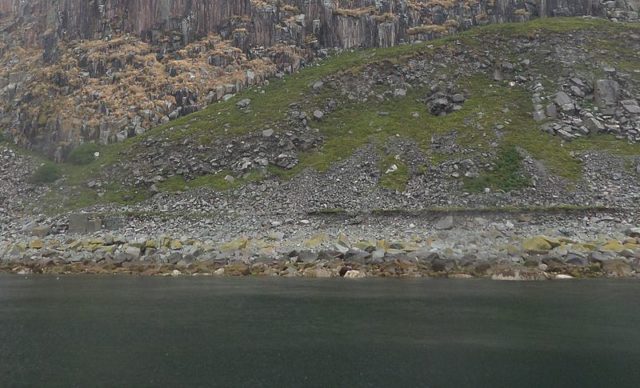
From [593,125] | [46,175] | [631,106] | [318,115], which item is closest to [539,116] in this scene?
[593,125]

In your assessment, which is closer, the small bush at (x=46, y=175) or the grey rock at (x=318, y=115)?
the small bush at (x=46, y=175)

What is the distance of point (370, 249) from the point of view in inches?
2148

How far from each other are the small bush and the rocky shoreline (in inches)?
645

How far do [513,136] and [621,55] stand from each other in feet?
101

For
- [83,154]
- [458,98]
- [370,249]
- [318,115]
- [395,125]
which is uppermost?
[458,98]

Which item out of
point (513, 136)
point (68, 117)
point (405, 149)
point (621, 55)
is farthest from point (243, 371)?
point (621, 55)

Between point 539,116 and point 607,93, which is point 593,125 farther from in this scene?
point 607,93

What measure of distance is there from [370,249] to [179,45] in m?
66.6

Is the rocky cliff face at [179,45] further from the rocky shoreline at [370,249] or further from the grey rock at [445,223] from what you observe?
the grey rock at [445,223]

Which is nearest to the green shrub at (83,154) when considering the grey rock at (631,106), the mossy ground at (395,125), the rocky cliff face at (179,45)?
the mossy ground at (395,125)

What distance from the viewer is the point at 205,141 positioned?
82250 millimetres

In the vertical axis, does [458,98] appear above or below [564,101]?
above

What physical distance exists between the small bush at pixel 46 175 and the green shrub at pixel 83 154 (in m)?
3.13

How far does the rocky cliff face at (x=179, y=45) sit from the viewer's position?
9331cm
